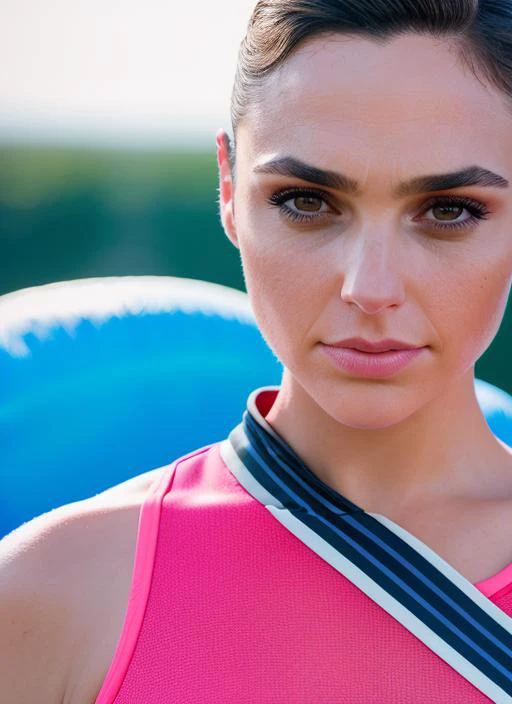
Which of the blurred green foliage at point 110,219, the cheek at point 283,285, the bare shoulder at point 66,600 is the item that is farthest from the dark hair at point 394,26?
the blurred green foliage at point 110,219

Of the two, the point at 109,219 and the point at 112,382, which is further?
the point at 109,219

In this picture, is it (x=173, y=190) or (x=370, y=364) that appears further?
(x=173, y=190)

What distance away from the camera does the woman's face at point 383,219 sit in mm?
1460

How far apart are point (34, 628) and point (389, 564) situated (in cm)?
55

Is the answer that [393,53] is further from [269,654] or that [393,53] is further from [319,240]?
[269,654]

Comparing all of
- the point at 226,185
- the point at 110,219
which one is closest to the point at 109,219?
the point at 110,219

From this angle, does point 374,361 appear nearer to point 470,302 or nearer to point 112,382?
point 470,302

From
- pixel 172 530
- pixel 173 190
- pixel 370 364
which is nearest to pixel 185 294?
pixel 172 530

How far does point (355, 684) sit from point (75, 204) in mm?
3949

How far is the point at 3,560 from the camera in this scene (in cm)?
171

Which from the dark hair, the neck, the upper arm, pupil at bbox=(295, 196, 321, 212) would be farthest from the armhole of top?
the dark hair

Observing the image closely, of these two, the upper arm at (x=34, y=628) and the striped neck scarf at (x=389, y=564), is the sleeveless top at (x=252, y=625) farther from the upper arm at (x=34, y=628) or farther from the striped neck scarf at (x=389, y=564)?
→ the upper arm at (x=34, y=628)

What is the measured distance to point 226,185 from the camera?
1.84 m

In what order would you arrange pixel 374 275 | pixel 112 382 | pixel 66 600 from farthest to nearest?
pixel 112 382, pixel 66 600, pixel 374 275
